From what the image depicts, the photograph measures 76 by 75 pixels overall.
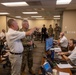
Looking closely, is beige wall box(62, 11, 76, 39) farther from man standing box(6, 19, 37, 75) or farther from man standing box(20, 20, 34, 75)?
man standing box(6, 19, 37, 75)

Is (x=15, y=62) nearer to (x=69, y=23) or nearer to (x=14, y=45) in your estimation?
(x=14, y=45)

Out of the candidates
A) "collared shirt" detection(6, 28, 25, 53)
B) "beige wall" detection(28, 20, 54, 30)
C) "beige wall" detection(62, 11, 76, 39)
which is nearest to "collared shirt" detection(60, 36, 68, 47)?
"beige wall" detection(62, 11, 76, 39)

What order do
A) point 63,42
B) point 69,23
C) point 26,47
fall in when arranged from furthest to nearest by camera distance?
point 69,23 < point 63,42 < point 26,47

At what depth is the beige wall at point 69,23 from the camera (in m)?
8.15

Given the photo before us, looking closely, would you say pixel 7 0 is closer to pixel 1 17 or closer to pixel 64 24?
pixel 64 24

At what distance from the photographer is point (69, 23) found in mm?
8211

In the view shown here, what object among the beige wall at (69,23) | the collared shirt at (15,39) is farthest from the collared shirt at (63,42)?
the collared shirt at (15,39)

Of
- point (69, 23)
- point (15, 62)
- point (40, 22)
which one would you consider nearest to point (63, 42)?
point (69, 23)

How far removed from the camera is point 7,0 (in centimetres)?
512

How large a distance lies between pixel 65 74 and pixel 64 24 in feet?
20.8

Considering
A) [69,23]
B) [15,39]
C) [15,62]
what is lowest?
[15,62]

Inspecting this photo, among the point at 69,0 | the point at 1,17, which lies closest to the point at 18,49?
the point at 69,0

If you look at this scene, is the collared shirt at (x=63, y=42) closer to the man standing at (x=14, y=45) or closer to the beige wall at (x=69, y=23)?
the beige wall at (x=69, y=23)

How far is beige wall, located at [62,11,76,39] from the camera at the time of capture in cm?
815
